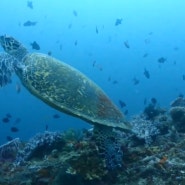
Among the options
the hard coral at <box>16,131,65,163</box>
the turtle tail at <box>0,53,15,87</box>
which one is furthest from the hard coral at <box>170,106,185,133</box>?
the turtle tail at <box>0,53,15,87</box>

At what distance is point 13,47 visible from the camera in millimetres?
8078

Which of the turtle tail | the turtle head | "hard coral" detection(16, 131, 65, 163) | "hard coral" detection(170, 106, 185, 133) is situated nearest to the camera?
the turtle tail

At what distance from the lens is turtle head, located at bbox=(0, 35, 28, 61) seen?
7935mm

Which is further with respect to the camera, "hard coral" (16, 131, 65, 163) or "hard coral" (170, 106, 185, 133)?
"hard coral" (170, 106, 185, 133)

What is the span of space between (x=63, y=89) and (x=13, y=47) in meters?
2.15

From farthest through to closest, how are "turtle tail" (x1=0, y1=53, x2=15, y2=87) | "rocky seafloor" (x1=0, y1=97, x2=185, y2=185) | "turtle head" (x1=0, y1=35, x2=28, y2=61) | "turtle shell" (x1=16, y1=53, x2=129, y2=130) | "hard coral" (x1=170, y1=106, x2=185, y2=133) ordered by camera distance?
"hard coral" (x1=170, y1=106, x2=185, y2=133) → "turtle head" (x1=0, y1=35, x2=28, y2=61) → "turtle tail" (x1=0, y1=53, x2=15, y2=87) → "turtle shell" (x1=16, y1=53, x2=129, y2=130) → "rocky seafloor" (x1=0, y1=97, x2=185, y2=185)

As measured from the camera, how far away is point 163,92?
77.9 metres

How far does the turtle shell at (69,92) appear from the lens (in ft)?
20.9

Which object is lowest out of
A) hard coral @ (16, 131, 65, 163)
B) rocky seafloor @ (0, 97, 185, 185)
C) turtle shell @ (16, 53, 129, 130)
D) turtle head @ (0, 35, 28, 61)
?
rocky seafloor @ (0, 97, 185, 185)

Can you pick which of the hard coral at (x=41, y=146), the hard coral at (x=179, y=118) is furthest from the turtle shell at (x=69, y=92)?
the hard coral at (x=179, y=118)

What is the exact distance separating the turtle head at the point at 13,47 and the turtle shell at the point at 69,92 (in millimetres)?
668

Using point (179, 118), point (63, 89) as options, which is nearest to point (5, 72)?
point (63, 89)

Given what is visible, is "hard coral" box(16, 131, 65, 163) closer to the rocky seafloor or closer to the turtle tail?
the rocky seafloor

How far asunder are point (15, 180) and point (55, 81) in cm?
204
